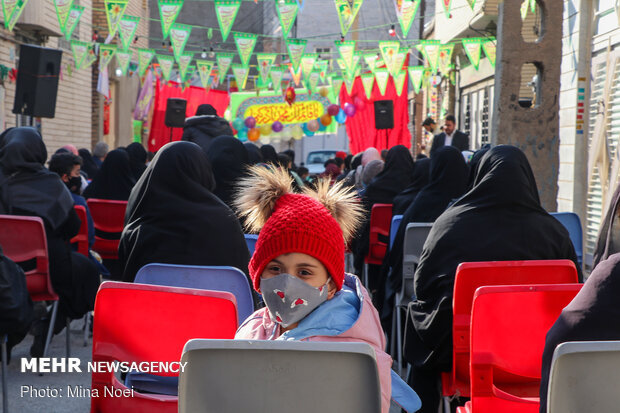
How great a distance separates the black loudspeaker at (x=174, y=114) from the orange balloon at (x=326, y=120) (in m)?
11.2

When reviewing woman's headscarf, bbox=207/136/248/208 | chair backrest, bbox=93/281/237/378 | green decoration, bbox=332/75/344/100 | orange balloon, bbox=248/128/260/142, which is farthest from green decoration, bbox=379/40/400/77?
chair backrest, bbox=93/281/237/378

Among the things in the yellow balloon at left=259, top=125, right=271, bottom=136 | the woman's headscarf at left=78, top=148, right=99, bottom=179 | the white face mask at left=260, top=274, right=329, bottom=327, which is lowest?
the white face mask at left=260, top=274, right=329, bottom=327

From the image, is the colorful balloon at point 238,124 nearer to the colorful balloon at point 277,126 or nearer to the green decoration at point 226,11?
the colorful balloon at point 277,126

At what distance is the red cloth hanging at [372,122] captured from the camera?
93.1 feet

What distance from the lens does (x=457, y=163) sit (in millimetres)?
6387

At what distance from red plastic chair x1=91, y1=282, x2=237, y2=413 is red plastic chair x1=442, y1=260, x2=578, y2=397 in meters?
1.08

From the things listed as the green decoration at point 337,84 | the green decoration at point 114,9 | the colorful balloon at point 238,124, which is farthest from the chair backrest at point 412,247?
the colorful balloon at point 238,124

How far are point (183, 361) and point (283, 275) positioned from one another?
23.1 inches

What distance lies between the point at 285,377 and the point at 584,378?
0.76m

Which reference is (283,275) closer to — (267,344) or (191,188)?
(267,344)

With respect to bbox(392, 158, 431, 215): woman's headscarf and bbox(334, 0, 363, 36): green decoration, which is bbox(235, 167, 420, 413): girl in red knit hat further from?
bbox(334, 0, 363, 36): green decoration

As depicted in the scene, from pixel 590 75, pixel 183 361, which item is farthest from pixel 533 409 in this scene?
pixel 590 75

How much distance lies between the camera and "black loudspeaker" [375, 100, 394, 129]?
72.6ft

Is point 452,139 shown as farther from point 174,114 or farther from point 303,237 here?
point 303,237
